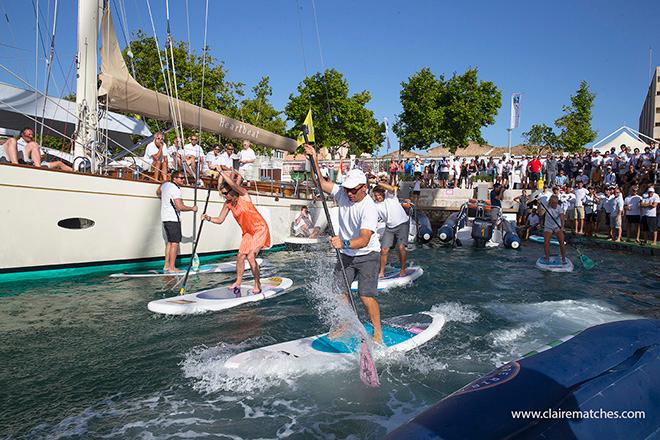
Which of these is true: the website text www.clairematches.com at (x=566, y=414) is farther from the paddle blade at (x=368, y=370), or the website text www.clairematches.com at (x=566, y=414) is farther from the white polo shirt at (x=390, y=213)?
the white polo shirt at (x=390, y=213)

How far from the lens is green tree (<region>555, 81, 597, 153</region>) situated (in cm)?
3506

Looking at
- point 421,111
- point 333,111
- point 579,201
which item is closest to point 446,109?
point 421,111

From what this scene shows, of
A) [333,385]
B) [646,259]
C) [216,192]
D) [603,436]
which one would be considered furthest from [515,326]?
[646,259]

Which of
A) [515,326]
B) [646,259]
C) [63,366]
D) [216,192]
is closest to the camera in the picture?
[63,366]

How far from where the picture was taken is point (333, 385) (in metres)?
4.27

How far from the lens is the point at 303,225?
50.2ft

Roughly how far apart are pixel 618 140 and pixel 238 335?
2937cm

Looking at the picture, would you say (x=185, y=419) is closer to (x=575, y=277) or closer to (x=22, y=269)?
(x=22, y=269)

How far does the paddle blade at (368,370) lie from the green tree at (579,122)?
36.9m

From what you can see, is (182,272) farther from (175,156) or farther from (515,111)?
(515,111)

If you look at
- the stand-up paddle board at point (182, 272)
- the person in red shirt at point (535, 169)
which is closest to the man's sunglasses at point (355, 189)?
the stand-up paddle board at point (182, 272)

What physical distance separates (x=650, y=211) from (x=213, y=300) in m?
13.8

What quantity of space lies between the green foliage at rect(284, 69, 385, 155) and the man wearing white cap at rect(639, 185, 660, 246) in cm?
2404

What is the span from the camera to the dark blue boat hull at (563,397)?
226 cm
